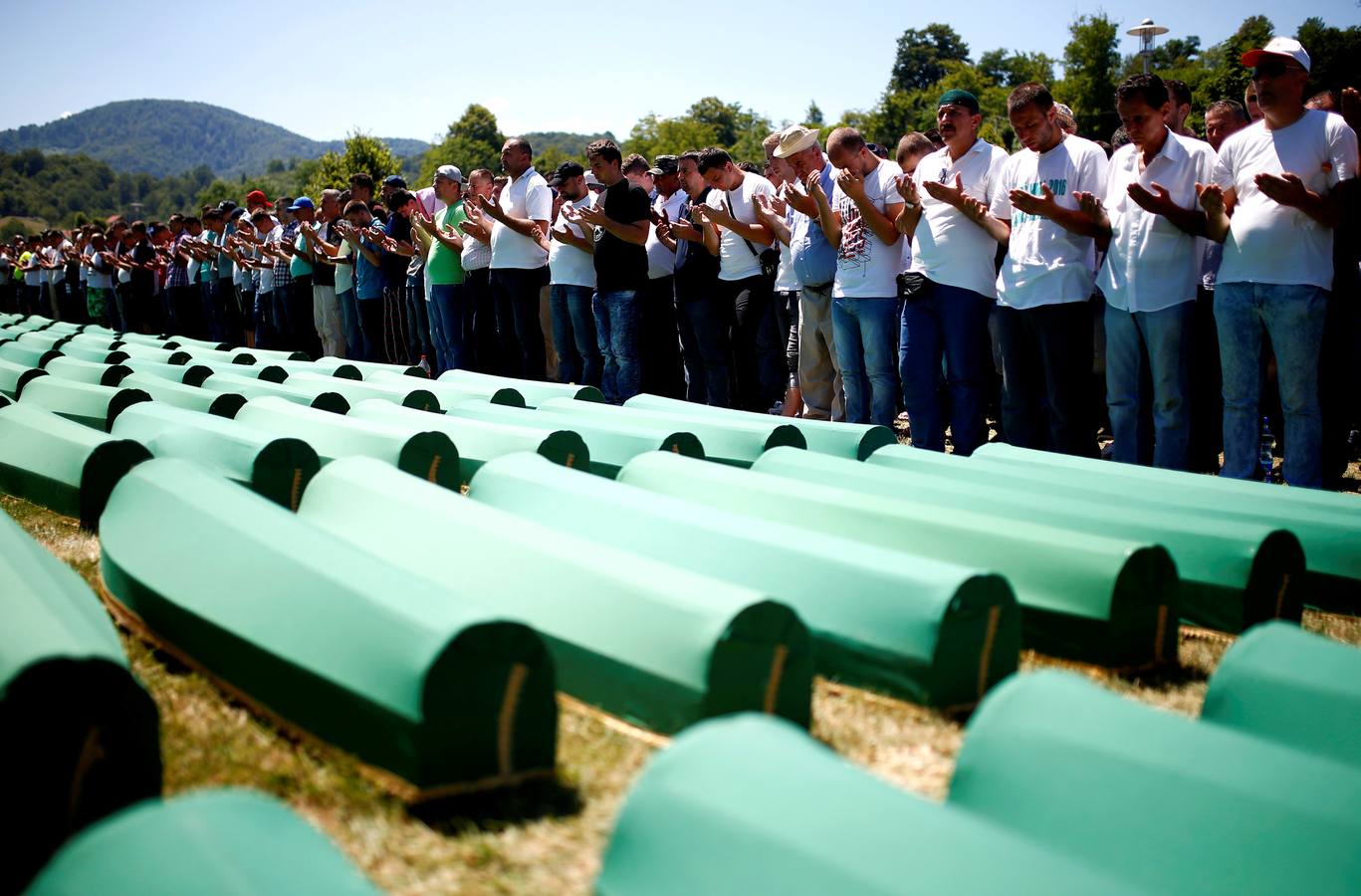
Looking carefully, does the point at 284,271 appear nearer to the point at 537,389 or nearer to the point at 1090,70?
the point at 537,389

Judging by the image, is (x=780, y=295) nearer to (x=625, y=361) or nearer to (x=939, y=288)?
(x=625, y=361)

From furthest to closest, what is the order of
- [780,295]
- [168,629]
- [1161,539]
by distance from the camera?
[780,295]
[1161,539]
[168,629]

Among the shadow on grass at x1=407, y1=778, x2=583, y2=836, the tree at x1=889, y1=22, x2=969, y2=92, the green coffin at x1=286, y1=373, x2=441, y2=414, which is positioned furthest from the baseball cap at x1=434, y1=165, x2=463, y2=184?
the tree at x1=889, y1=22, x2=969, y2=92

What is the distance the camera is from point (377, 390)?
7105mm

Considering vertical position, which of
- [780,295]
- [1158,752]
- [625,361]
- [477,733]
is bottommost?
[477,733]

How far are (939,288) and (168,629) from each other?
4583 millimetres

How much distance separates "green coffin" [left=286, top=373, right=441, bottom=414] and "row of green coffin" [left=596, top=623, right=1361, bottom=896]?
4.96 m

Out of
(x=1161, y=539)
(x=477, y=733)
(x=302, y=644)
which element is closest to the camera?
(x=477, y=733)

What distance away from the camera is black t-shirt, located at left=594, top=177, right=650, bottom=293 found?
27.5 feet

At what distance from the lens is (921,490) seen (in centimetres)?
439

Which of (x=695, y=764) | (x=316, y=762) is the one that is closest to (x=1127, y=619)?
(x=695, y=764)

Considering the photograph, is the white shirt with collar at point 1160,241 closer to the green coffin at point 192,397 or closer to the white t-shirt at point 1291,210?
the white t-shirt at point 1291,210

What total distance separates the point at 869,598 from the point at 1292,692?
1.07m

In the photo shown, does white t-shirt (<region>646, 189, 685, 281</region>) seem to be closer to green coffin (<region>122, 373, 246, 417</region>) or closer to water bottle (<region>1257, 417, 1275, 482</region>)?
green coffin (<region>122, 373, 246, 417</region>)
